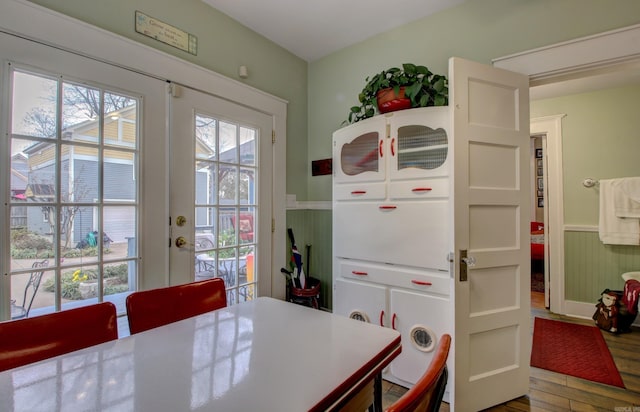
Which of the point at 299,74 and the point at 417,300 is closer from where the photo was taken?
the point at 417,300

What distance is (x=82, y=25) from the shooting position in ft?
5.05

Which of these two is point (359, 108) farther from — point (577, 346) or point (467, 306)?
point (577, 346)

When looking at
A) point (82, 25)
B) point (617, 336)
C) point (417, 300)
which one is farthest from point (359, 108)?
point (617, 336)

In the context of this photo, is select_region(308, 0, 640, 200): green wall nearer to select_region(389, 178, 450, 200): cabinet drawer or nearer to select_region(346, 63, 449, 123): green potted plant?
select_region(346, 63, 449, 123): green potted plant

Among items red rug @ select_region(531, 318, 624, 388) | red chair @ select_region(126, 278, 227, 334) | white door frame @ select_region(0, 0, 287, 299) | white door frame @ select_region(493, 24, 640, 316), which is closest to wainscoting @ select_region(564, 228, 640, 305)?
red rug @ select_region(531, 318, 624, 388)

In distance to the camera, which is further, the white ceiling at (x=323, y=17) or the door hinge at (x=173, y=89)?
the white ceiling at (x=323, y=17)

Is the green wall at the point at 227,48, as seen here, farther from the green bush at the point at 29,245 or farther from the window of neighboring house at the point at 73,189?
the green bush at the point at 29,245

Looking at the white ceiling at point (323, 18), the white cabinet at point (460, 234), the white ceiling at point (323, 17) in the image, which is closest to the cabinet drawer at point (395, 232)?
the white cabinet at point (460, 234)

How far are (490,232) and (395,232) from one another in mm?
553

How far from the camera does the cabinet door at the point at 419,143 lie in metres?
1.82

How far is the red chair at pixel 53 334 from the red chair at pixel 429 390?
1.04 metres

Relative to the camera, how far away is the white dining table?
652 mm

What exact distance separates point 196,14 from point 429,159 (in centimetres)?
188

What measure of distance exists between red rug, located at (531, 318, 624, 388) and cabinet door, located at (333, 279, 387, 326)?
1.37m
